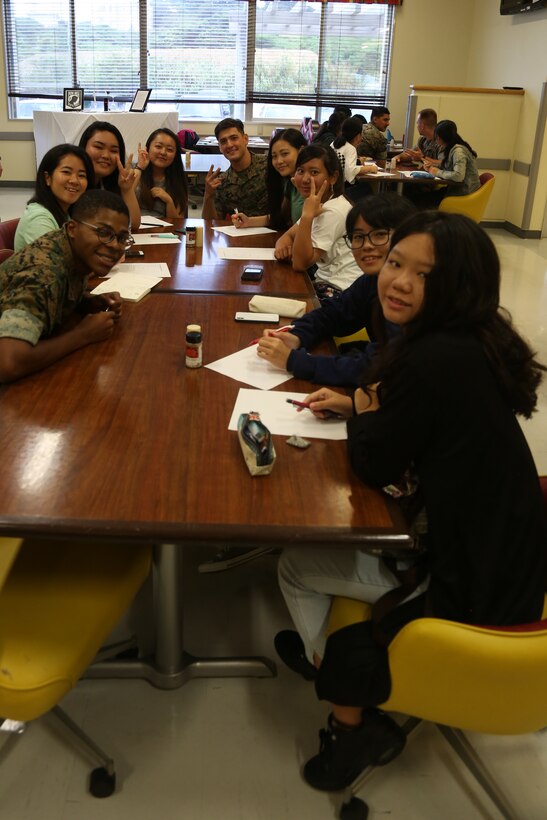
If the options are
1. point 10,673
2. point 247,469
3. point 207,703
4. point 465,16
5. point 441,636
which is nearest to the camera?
point 441,636

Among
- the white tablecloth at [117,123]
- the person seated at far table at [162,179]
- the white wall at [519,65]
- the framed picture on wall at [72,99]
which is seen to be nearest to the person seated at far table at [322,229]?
the person seated at far table at [162,179]

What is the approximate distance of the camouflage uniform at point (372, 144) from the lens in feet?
25.8

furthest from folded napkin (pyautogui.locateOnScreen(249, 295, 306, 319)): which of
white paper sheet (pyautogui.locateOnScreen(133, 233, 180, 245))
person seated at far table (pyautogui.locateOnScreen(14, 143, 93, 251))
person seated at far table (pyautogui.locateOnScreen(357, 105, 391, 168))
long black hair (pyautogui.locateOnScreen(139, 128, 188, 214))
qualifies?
person seated at far table (pyautogui.locateOnScreen(357, 105, 391, 168))

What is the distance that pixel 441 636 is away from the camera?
3.80ft

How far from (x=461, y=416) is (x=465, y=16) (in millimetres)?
9453

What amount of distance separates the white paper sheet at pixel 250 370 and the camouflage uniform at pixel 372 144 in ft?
21.1

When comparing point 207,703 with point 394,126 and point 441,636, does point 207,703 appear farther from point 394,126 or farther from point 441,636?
point 394,126

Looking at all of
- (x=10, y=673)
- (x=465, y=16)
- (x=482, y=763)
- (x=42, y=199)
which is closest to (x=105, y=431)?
(x=10, y=673)

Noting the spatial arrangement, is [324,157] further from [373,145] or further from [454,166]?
[373,145]

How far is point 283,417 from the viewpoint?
66.1 inches

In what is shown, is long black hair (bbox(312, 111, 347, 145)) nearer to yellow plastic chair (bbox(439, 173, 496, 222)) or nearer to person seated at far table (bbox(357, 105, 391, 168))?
person seated at far table (bbox(357, 105, 391, 168))

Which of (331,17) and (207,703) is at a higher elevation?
(331,17)

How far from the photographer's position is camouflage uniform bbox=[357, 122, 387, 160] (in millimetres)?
7871

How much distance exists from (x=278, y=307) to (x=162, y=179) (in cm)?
208
